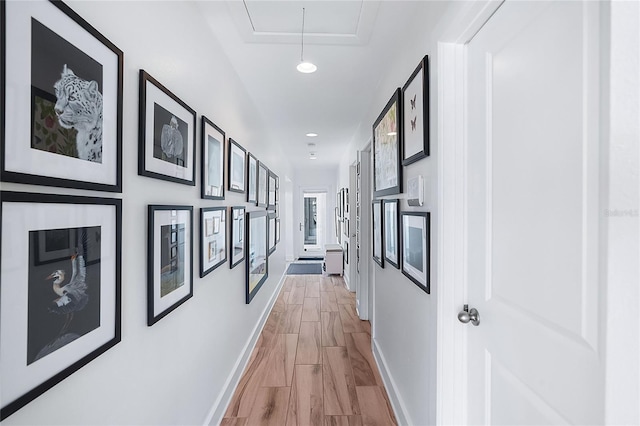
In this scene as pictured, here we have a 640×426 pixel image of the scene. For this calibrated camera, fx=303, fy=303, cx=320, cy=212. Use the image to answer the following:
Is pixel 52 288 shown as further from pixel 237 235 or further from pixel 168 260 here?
pixel 237 235

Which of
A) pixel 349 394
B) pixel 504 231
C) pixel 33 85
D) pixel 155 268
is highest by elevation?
pixel 33 85

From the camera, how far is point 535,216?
0.85 m

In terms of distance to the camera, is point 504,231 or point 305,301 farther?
point 305,301

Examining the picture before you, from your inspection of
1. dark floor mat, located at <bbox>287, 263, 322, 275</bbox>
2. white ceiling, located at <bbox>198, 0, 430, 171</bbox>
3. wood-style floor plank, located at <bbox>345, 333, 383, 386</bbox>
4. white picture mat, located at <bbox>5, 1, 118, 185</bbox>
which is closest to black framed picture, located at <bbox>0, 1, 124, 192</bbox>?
white picture mat, located at <bbox>5, 1, 118, 185</bbox>

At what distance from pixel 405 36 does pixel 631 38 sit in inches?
56.8

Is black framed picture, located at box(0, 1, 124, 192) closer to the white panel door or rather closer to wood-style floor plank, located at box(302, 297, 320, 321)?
the white panel door

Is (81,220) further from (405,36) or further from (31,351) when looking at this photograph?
(405,36)

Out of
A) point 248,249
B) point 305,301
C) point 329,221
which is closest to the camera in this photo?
point 248,249

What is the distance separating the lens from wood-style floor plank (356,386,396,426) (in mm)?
1961

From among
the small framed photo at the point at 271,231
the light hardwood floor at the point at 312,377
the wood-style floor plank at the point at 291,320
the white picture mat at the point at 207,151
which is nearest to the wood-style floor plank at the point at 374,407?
the light hardwood floor at the point at 312,377

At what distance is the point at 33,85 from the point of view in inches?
25.6

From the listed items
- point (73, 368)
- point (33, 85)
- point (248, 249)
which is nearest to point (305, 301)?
point (248, 249)

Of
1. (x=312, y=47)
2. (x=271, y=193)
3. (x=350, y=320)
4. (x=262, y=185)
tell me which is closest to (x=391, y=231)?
(x=312, y=47)

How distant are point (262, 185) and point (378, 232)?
1505mm
